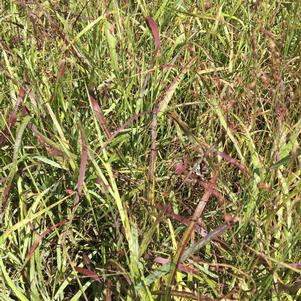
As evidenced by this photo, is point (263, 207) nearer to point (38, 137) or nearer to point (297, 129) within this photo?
point (297, 129)

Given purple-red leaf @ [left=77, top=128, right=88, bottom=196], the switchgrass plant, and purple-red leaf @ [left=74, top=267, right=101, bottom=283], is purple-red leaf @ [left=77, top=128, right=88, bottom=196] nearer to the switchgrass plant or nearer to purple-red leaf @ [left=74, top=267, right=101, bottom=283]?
the switchgrass plant

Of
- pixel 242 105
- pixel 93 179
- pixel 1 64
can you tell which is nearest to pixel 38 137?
pixel 93 179

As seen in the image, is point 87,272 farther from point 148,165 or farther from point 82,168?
point 148,165

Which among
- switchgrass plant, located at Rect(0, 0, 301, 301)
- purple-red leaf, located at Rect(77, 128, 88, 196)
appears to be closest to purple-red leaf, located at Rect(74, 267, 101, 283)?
switchgrass plant, located at Rect(0, 0, 301, 301)

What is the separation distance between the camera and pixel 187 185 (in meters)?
1.40

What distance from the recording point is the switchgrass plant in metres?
1.17

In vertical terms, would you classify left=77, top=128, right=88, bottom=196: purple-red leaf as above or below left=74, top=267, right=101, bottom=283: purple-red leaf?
above

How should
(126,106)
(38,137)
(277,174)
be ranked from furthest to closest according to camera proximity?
(126,106) < (38,137) < (277,174)

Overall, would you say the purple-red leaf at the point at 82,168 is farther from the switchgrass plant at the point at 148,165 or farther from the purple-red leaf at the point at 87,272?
the purple-red leaf at the point at 87,272

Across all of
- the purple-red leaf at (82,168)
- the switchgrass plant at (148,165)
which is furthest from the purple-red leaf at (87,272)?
the purple-red leaf at (82,168)

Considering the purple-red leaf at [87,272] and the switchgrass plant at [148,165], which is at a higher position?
the switchgrass plant at [148,165]

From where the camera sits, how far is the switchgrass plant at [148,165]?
46.2 inches

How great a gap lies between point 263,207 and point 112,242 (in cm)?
34

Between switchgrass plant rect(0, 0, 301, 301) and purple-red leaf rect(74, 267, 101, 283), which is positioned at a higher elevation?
switchgrass plant rect(0, 0, 301, 301)
